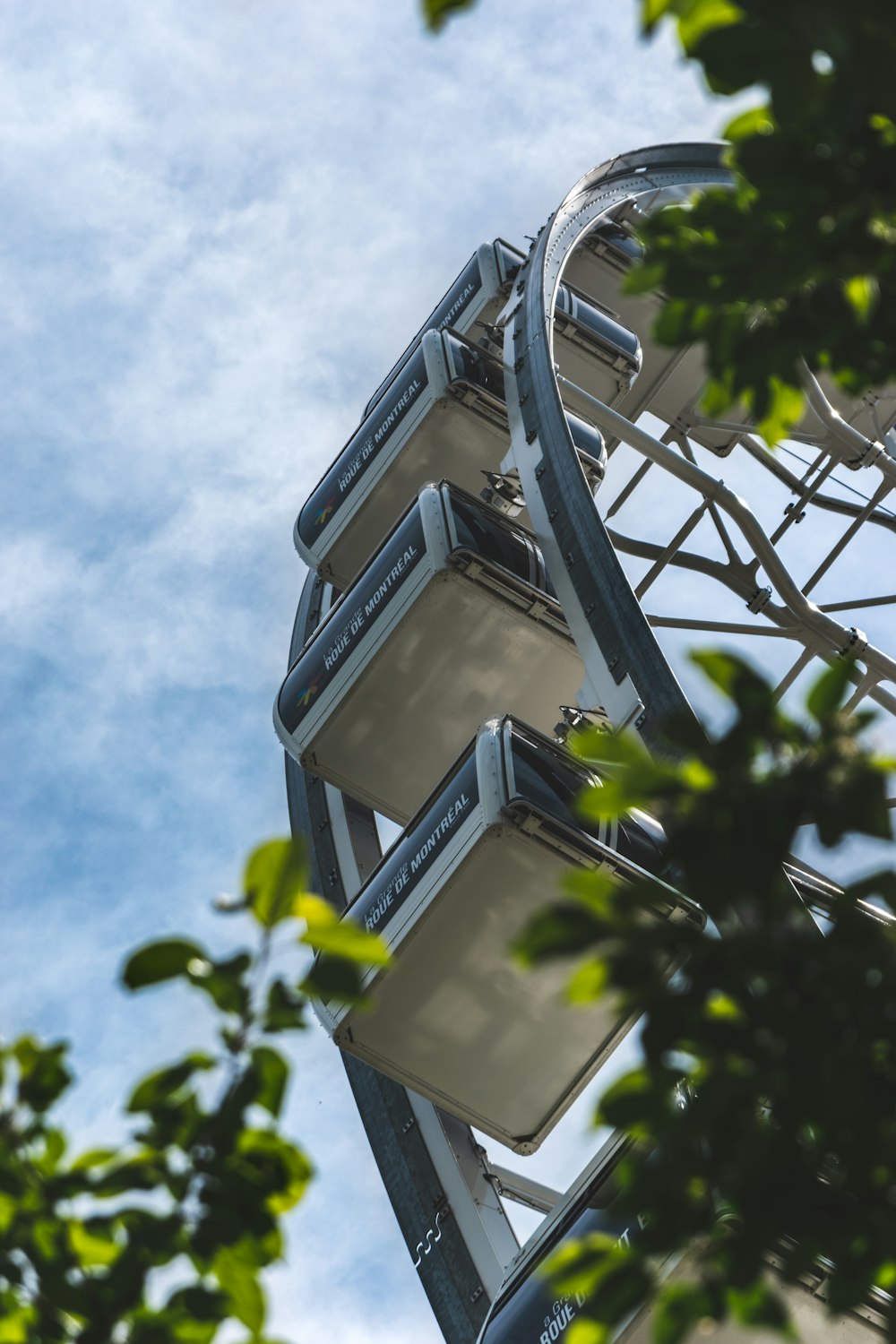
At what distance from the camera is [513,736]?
391 inches

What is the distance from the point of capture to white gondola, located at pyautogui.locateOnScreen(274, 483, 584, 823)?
12359mm

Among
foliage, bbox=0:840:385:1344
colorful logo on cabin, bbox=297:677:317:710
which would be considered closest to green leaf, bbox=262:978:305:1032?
foliage, bbox=0:840:385:1344

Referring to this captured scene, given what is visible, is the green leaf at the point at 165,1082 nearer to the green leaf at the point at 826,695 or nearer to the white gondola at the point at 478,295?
the green leaf at the point at 826,695

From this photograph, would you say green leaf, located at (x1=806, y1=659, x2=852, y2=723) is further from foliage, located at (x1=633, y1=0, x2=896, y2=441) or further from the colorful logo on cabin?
the colorful logo on cabin

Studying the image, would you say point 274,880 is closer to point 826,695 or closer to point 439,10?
point 826,695

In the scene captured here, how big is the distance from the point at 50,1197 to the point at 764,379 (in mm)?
2015

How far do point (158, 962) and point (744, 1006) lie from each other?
90cm

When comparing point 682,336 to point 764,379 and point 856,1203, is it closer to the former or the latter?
point 764,379

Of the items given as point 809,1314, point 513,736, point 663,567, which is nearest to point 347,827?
point 663,567

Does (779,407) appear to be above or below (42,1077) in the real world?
above

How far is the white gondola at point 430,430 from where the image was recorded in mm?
14859

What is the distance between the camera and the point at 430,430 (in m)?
15.0

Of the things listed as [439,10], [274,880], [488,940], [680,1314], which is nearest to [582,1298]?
[488,940]

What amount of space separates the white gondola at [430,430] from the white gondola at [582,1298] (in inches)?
290
